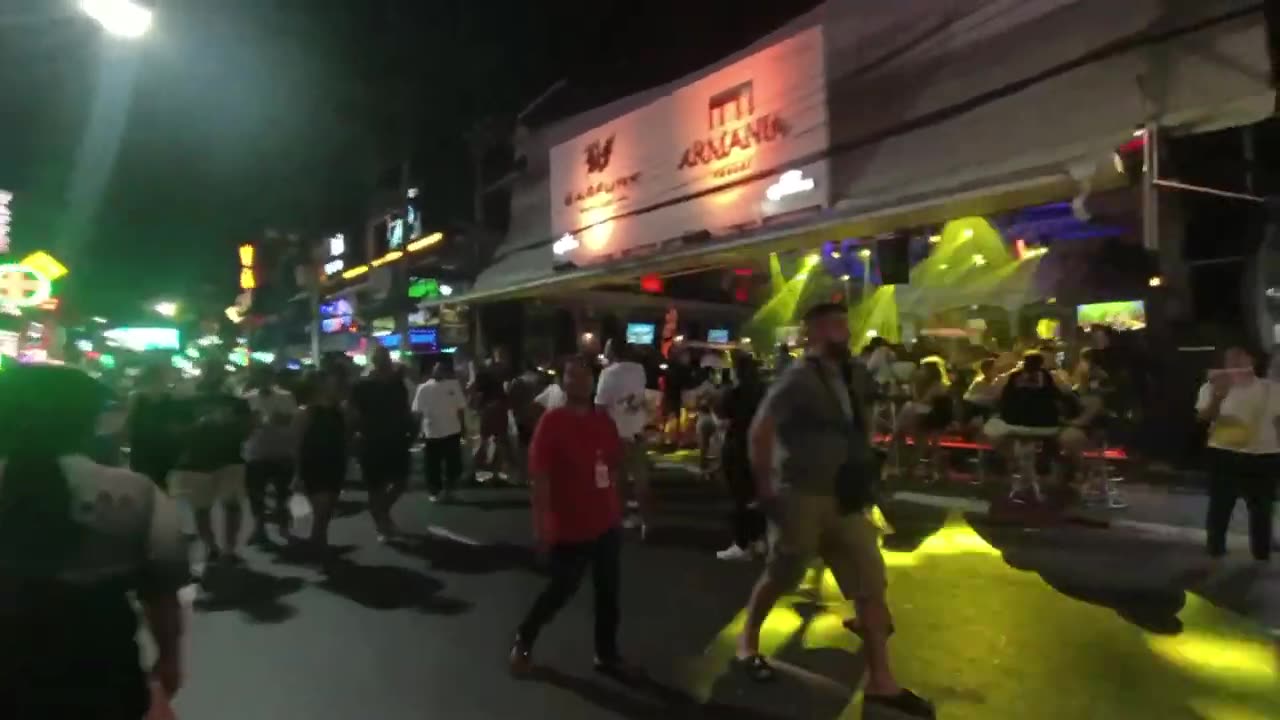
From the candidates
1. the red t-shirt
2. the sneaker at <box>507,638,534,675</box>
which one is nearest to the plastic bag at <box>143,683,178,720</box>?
the red t-shirt

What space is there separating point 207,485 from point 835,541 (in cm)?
575

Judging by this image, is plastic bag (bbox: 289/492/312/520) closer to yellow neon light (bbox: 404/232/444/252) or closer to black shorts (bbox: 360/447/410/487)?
black shorts (bbox: 360/447/410/487)

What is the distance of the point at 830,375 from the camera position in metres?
5.06

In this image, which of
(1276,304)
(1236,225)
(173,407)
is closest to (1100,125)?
(1236,225)

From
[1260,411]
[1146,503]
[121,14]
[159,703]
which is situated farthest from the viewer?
[1146,503]

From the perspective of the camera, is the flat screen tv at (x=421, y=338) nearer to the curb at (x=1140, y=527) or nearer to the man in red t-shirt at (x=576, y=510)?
the curb at (x=1140, y=527)

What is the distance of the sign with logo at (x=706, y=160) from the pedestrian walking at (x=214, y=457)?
678 cm

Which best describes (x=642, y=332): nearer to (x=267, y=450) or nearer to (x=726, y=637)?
(x=267, y=450)

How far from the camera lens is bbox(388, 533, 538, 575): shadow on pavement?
8.29 m

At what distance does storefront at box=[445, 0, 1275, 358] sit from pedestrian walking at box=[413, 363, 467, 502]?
3.51 m

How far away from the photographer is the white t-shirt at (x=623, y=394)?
29.2ft

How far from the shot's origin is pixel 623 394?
8.92 m

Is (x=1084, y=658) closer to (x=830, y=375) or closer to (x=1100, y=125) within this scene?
(x=830, y=375)

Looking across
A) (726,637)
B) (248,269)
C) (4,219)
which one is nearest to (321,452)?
(726,637)
